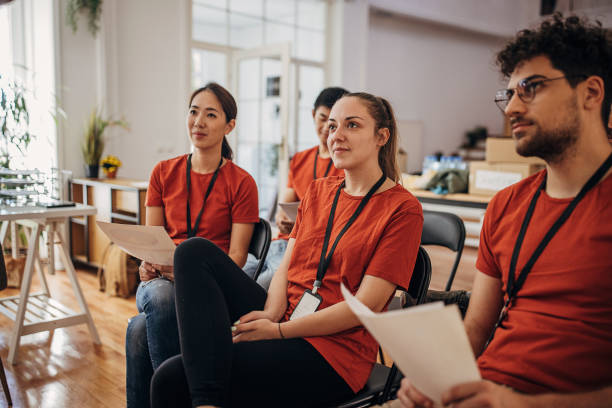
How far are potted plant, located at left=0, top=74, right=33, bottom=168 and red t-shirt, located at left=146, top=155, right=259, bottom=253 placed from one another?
6.99ft

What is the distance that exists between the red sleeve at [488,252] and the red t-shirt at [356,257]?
0.23m

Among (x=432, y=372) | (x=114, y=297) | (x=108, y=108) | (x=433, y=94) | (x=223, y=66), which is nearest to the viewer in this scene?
(x=432, y=372)

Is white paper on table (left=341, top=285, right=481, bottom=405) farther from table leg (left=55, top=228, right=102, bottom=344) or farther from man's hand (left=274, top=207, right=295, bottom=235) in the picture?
table leg (left=55, top=228, right=102, bottom=344)

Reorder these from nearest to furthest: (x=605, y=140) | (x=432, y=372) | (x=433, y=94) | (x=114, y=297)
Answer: (x=432, y=372) < (x=605, y=140) < (x=114, y=297) < (x=433, y=94)

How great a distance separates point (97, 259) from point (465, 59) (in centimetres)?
786

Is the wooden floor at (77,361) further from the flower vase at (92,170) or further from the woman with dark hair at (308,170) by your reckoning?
the flower vase at (92,170)

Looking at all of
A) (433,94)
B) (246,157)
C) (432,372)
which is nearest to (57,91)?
(246,157)

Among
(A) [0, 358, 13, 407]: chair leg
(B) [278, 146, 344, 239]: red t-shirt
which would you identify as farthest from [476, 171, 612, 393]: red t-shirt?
(A) [0, 358, 13, 407]: chair leg

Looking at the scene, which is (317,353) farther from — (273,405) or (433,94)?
(433,94)

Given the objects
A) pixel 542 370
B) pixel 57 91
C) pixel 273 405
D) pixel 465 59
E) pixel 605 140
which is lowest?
pixel 273 405

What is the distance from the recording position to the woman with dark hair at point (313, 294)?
125cm

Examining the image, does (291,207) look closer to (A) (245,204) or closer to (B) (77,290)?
(A) (245,204)

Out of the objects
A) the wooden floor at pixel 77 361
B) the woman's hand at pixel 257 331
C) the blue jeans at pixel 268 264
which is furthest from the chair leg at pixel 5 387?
the woman's hand at pixel 257 331

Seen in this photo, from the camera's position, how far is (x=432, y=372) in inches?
36.5
